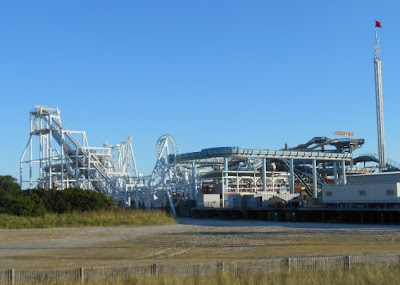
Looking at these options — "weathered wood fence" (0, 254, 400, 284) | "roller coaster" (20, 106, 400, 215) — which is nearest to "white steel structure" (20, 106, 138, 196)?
"roller coaster" (20, 106, 400, 215)

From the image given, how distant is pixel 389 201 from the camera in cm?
5428

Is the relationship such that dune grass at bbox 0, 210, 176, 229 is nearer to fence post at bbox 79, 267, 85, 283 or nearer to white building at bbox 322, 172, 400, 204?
white building at bbox 322, 172, 400, 204

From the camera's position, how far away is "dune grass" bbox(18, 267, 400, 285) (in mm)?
16750

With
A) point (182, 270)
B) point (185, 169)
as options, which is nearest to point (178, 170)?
point (185, 169)

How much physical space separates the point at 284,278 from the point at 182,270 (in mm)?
2930

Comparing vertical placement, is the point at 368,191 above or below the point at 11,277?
above

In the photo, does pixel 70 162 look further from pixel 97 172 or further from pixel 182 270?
pixel 182 270

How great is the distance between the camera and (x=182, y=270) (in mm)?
17844

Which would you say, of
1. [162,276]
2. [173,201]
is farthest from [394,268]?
[173,201]

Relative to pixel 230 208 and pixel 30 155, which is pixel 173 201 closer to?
pixel 230 208

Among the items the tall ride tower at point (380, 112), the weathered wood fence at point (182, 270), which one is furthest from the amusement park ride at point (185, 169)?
the weathered wood fence at point (182, 270)

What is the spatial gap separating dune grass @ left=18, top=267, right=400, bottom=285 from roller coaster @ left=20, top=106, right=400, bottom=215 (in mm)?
58221

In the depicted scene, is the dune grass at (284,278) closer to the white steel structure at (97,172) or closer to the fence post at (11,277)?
the fence post at (11,277)

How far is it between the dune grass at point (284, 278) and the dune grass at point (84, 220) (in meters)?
37.7
